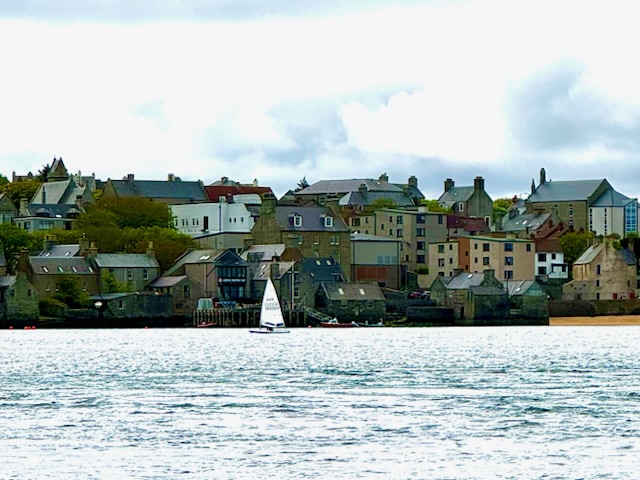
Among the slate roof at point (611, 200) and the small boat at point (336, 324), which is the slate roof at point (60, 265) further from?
the slate roof at point (611, 200)

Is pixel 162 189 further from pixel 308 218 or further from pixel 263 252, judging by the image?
pixel 263 252

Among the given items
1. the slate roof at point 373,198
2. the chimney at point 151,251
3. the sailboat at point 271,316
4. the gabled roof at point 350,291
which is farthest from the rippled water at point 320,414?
the slate roof at point 373,198

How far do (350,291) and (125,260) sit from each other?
1772cm

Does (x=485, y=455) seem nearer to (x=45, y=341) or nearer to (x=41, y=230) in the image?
(x=45, y=341)

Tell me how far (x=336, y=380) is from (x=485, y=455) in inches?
926

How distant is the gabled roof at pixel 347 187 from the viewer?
188125 mm

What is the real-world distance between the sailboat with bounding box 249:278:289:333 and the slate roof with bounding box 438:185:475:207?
240ft

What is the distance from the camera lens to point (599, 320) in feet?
445

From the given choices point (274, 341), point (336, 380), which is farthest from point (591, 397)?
point (274, 341)

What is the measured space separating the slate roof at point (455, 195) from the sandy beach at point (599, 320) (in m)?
53.6

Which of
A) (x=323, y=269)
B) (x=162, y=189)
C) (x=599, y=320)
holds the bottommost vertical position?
(x=599, y=320)

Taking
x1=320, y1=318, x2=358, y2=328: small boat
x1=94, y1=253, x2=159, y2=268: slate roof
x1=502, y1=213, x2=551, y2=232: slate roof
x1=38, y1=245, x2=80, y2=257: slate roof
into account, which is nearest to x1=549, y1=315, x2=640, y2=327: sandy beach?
x1=320, y1=318, x2=358, y2=328: small boat

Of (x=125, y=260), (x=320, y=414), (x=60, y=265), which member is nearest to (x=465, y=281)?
(x=125, y=260)

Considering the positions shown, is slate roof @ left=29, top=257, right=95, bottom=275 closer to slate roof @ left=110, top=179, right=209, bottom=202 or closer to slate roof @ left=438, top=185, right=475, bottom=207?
slate roof @ left=110, top=179, right=209, bottom=202
